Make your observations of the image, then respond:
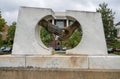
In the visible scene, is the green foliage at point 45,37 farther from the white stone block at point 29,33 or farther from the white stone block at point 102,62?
the white stone block at point 102,62

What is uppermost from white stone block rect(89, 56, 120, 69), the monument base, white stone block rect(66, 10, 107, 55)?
white stone block rect(66, 10, 107, 55)

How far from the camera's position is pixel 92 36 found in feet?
34.0

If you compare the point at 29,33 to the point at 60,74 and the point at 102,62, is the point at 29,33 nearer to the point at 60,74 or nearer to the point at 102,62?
the point at 60,74

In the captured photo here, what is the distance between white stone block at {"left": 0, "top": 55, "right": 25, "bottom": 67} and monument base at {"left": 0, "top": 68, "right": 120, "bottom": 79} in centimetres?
43

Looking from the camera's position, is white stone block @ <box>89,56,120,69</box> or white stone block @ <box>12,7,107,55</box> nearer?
white stone block @ <box>89,56,120,69</box>

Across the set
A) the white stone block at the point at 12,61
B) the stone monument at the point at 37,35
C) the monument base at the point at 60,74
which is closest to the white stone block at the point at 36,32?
the stone monument at the point at 37,35

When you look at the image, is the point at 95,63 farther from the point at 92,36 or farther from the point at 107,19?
the point at 107,19

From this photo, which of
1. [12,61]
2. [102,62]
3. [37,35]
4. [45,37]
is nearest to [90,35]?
[102,62]

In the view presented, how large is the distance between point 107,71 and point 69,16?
2.55 metres

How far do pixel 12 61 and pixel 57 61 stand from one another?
5.03ft

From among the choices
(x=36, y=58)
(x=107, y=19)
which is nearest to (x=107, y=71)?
(x=36, y=58)

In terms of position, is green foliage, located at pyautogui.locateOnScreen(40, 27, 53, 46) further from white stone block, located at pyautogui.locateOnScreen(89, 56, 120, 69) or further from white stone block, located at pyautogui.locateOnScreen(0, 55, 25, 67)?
white stone block, located at pyautogui.locateOnScreen(89, 56, 120, 69)

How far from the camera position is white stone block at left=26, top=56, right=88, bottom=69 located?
31.2 ft

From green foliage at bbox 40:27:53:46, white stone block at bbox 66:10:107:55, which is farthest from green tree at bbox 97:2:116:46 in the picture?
white stone block at bbox 66:10:107:55
